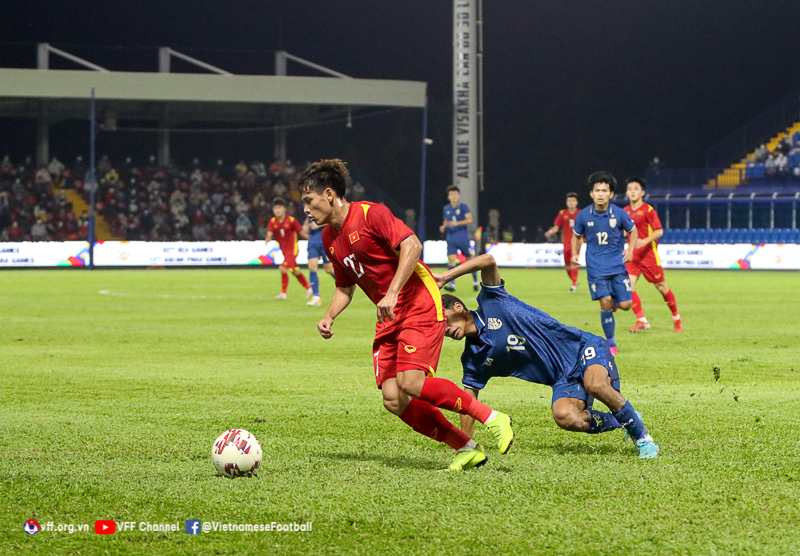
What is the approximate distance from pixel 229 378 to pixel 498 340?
4.41 m

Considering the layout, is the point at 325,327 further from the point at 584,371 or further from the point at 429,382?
the point at 584,371

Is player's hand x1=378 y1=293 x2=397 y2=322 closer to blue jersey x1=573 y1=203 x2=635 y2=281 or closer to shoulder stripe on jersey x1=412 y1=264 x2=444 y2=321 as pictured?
shoulder stripe on jersey x1=412 y1=264 x2=444 y2=321

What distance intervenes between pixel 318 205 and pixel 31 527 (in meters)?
2.28

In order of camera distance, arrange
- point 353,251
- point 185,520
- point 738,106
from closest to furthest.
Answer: point 185,520 < point 353,251 < point 738,106

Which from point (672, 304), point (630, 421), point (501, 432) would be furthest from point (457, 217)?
point (501, 432)

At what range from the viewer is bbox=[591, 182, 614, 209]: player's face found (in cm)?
1202

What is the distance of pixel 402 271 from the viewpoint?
17.9 feet

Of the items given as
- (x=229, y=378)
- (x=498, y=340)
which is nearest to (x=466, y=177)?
(x=229, y=378)

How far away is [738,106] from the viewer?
5997 centimetres

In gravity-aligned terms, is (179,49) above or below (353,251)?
above

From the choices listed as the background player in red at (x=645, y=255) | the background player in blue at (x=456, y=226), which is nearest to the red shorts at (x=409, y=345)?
the background player in red at (x=645, y=255)

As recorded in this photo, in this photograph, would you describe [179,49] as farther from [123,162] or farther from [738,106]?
[738,106]

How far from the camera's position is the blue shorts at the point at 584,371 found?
5.96 metres

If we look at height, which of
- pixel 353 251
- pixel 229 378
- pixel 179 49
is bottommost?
pixel 229 378
